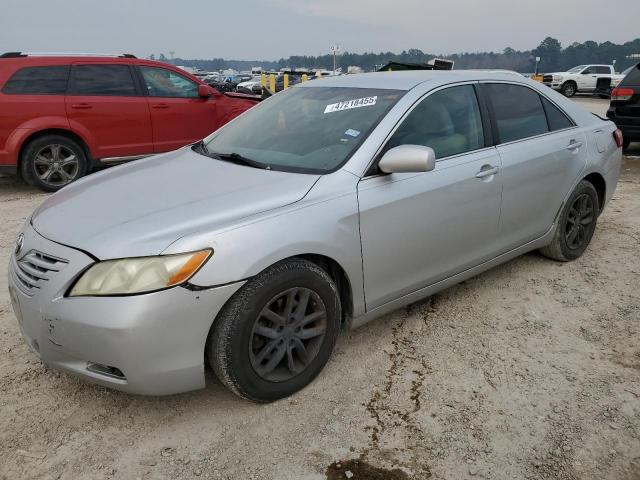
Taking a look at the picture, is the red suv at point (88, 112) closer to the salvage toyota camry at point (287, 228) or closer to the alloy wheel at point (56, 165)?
the alloy wheel at point (56, 165)

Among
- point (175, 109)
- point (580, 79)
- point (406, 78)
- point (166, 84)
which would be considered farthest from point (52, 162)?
point (580, 79)

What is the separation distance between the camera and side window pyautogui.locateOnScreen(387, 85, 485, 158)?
3.09 meters

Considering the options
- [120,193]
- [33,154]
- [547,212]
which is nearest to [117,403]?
[120,193]

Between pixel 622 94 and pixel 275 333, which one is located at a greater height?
pixel 275 333

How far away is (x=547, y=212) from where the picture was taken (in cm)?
396

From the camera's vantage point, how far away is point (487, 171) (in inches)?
133

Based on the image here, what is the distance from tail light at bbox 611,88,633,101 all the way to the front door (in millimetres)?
6767

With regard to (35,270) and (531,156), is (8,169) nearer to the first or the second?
(35,270)

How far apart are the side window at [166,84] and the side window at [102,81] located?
9.1 inches

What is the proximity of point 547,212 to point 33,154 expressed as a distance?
6.01 m

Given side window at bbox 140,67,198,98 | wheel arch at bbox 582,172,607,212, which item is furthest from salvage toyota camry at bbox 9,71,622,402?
side window at bbox 140,67,198,98

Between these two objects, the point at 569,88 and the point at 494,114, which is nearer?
the point at 494,114

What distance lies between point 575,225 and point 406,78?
1.95 m

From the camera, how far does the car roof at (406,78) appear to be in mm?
3346
